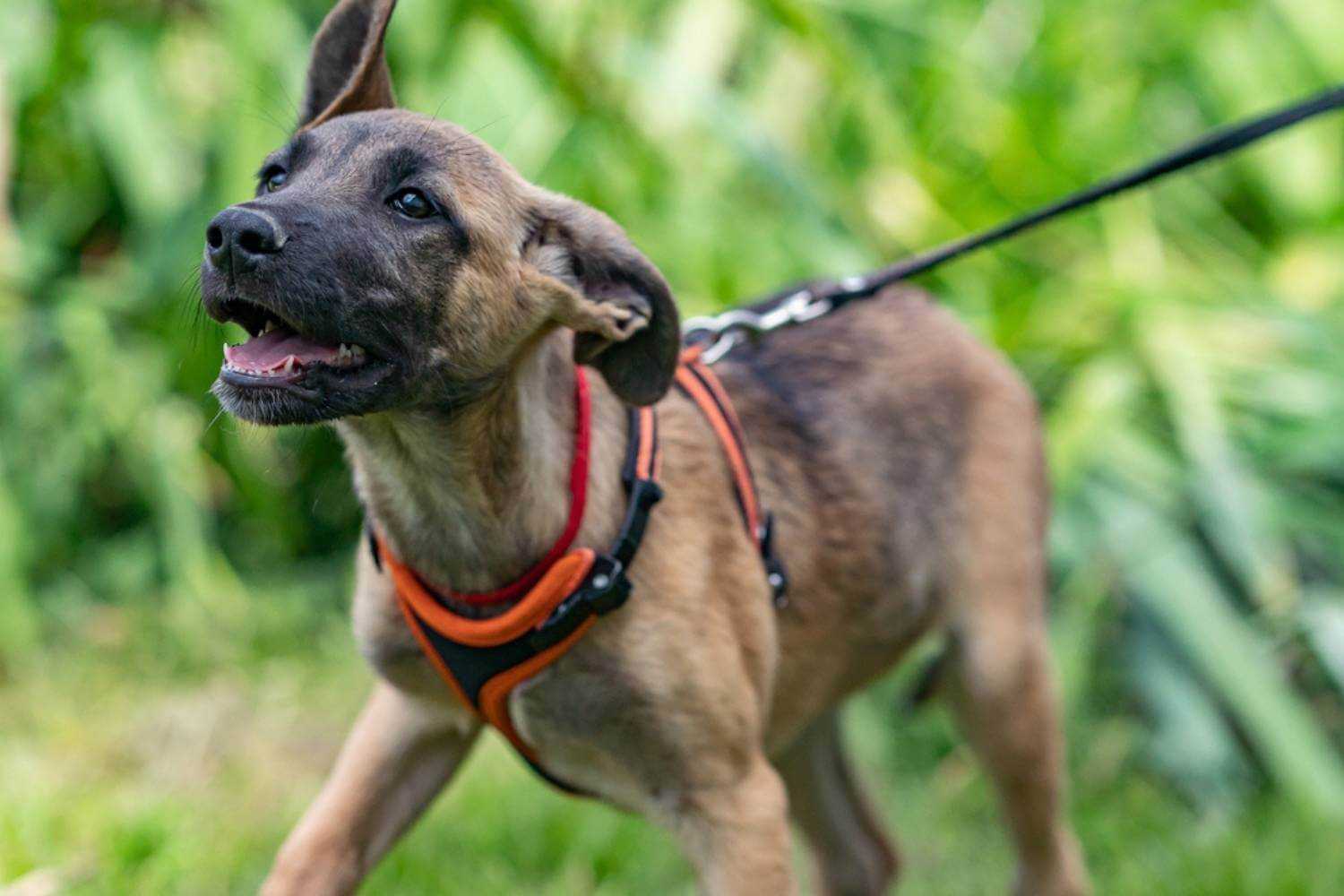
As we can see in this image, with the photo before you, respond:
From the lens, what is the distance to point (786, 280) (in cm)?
537

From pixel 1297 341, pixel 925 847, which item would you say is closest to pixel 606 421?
pixel 925 847

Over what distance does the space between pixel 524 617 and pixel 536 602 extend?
3cm

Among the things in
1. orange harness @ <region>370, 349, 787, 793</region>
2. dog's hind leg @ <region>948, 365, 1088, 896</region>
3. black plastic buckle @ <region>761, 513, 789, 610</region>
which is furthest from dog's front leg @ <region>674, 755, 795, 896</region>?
dog's hind leg @ <region>948, 365, 1088, 896</region>

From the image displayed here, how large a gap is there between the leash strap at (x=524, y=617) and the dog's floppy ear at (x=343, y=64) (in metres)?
0.76

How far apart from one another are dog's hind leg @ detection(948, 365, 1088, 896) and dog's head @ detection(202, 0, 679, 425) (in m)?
1.30

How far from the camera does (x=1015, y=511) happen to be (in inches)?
148

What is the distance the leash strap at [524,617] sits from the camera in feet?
8.64

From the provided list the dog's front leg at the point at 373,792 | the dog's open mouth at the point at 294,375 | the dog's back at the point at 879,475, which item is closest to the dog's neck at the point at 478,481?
the dog's open mouth at the point at 294,375

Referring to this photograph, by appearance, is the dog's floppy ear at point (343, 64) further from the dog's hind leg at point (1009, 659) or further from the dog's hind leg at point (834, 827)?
the dog's hind leg at point (834, 827)

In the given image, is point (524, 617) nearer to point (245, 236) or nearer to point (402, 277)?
point (402, 277)

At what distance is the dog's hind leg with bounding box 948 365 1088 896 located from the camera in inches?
145

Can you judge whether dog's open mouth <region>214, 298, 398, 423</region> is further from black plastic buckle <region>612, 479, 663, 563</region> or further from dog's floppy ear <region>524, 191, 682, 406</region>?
black plastic buckle <region>612, 479, 663, 563</region>

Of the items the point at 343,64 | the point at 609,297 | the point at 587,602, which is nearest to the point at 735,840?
the point at 587,602

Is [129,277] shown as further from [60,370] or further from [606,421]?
[606,421]
